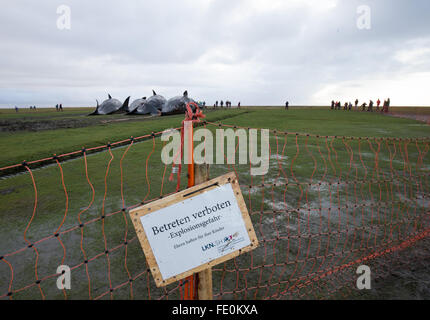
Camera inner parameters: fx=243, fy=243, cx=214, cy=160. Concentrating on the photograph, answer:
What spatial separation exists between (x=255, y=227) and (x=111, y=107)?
38.9 metres

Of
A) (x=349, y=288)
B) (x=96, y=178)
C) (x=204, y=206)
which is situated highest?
(x=204, y=206)

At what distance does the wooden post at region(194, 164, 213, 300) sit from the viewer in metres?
2.18

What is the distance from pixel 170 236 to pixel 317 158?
8.85m

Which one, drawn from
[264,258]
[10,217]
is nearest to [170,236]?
[264,258]

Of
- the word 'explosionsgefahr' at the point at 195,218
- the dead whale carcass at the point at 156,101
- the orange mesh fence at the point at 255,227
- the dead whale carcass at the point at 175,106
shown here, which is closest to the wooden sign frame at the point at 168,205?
the word 'explosionsgefahr' at the point at 195,218

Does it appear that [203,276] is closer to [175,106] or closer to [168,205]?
[168,205]

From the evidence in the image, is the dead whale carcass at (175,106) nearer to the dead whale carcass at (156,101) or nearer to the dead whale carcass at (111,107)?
the dead whale carcass at (156,101)

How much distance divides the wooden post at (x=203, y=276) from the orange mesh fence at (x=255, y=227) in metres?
0.28

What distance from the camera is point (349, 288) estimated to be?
3.33m

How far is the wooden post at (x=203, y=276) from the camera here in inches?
85.8

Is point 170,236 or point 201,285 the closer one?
point 170,236

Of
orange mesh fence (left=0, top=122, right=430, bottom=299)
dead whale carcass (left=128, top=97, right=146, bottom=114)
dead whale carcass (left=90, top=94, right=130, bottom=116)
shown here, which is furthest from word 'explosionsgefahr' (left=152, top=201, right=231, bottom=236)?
dead whale carcass (left=90, top=94, right=130, bottom=116)

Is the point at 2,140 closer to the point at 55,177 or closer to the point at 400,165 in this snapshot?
the point at 55,177

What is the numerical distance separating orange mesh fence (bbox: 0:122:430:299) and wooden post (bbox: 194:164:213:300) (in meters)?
0.28
